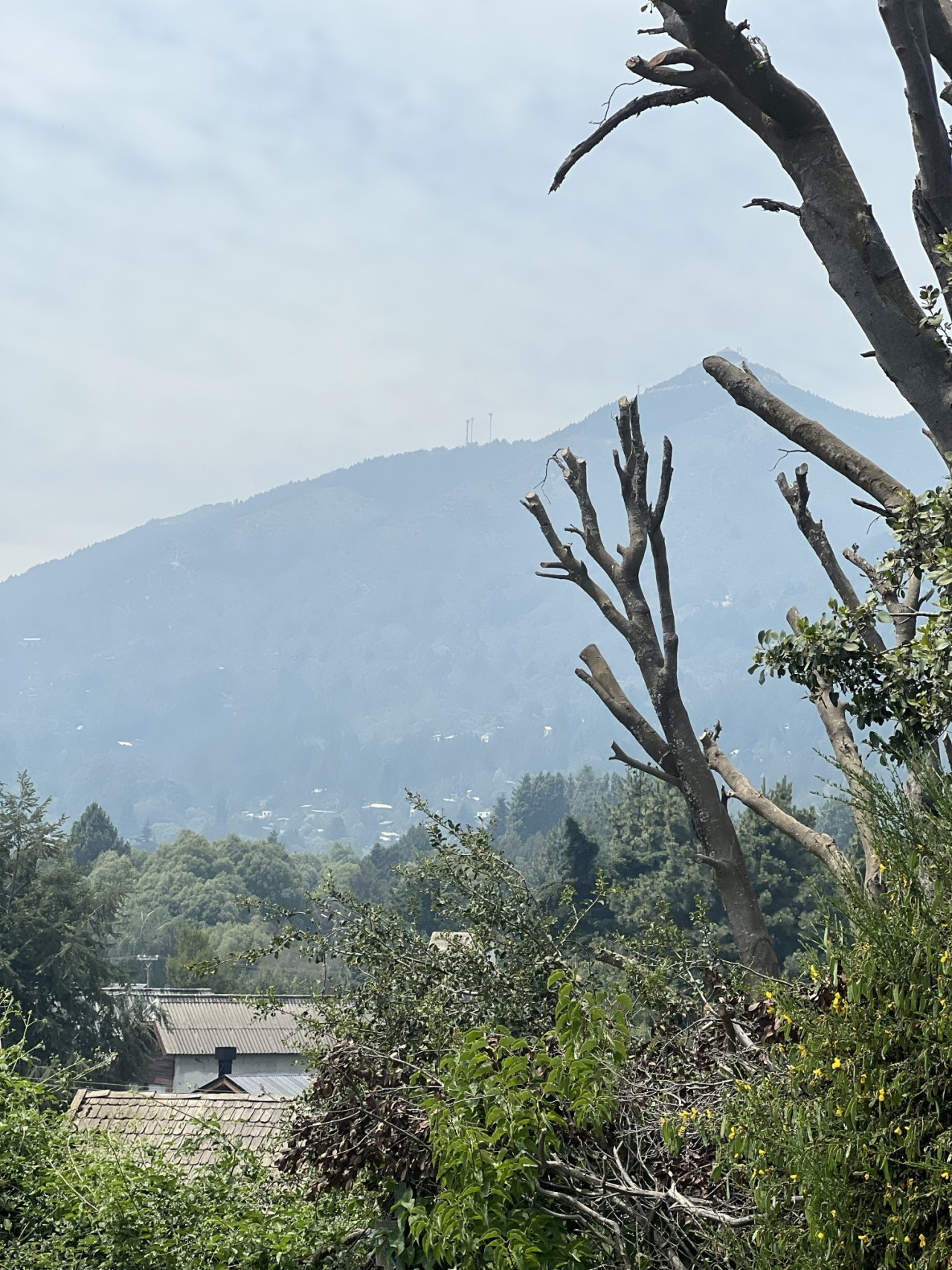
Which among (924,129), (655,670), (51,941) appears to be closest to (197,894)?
(51,941)

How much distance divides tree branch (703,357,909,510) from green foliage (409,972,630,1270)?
2.36m

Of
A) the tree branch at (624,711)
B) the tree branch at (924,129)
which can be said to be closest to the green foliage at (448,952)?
the tree branch at (624,711)

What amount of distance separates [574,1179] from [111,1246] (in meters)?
1.88

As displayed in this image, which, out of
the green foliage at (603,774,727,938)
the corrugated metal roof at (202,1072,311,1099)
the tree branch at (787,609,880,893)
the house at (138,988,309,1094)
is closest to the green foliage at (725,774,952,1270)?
the tree branch at (787,609,880,893)

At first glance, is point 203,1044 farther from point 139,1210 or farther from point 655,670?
point 139,1210

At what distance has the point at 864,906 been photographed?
2.80 metres

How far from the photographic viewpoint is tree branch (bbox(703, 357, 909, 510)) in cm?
496

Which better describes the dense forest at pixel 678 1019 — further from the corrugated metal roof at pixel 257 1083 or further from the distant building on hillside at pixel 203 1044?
the distant building on hillside at pixel 203 1044

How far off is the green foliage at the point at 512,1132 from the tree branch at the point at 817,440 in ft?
7.74

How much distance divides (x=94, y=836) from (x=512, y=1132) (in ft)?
285

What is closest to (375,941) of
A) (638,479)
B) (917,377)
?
(638,479)

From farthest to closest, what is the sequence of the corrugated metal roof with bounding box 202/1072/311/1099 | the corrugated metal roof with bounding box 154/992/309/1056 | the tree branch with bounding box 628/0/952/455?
the corrugated metal roof with bounding box 154/992/309/1056
the corrugated metal roof with bounding box 202/1072/311/1099
the tree branch with bounding box 628/0/952/455

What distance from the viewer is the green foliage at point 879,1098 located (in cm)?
252

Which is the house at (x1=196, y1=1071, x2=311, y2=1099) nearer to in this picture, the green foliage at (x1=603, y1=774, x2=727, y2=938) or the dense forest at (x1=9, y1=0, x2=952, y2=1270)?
the green foliage at (x1=603, y1=774, x2=727, y2=938)
